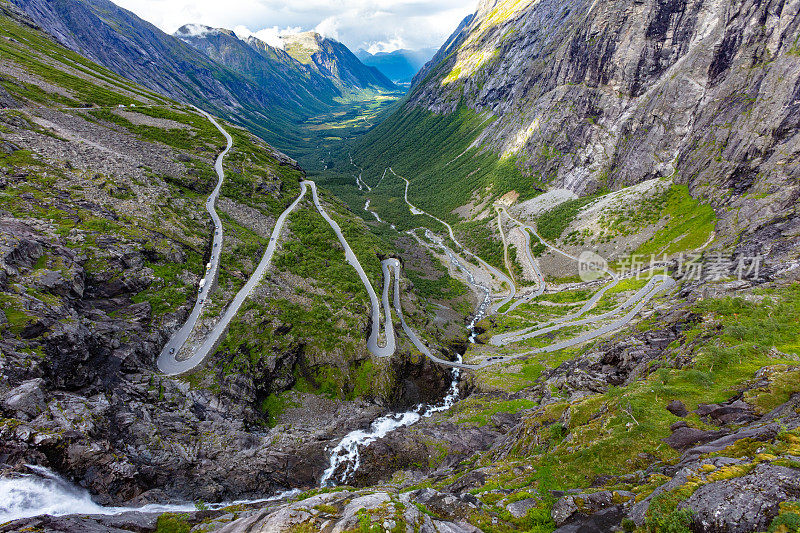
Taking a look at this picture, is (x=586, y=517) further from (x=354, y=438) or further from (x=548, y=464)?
(x=354, y=438)

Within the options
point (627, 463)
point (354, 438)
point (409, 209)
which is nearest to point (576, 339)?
point (354, 438)

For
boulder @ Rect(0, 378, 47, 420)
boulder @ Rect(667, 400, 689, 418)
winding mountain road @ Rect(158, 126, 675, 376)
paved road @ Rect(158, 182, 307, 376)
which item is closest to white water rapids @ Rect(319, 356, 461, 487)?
winding mountain road @ Rect(158, 126, 675, 376)

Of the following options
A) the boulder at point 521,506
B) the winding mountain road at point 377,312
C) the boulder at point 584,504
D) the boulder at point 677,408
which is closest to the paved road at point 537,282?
the winding mountain road at point 377,312

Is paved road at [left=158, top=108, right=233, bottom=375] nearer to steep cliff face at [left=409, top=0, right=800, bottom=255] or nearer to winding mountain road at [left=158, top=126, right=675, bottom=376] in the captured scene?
winding mountain road at [left=158, top=126, right=675, bottom=376]

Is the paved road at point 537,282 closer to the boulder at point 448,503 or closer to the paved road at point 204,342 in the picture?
the paved road at point 204,342

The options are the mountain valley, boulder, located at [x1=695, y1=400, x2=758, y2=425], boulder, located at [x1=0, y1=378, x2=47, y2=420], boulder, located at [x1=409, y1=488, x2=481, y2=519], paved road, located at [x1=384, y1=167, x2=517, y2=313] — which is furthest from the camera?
paved road, located at [x1=384, y1=167, x2=517, y2=313]

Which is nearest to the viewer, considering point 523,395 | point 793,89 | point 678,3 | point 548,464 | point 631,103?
point 548,464
